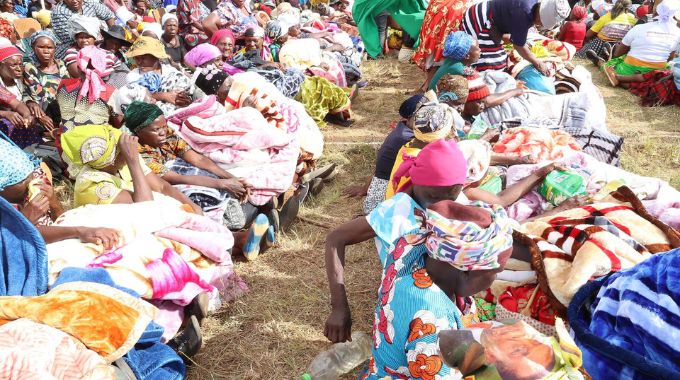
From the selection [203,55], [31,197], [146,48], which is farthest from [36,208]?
[203,55]

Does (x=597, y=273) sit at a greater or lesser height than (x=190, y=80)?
greater

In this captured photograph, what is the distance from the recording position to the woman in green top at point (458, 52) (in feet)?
16.9

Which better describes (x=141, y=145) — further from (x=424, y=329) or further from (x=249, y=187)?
(x=424, y=329)

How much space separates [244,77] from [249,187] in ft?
3.34

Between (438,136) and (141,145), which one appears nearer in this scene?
(438,136)

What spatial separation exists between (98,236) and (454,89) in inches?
111

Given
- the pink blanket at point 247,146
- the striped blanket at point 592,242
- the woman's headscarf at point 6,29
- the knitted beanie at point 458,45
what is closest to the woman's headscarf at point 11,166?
the pink blanket at point 247,146

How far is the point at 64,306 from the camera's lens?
2145 millimetres

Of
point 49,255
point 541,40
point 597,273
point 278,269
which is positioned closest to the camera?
point 597,273

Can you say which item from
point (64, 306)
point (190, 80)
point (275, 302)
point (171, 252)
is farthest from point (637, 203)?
point (190, 80)

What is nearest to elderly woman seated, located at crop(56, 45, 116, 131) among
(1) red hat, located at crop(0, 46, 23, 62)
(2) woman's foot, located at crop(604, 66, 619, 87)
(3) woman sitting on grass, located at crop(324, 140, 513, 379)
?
(1) red hat, located at crop(0, 46, 23, 62)

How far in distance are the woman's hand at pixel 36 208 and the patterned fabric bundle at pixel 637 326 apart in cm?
256

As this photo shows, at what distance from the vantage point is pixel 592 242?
8.08 feet

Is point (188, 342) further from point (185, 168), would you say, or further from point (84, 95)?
point (84, 95)
